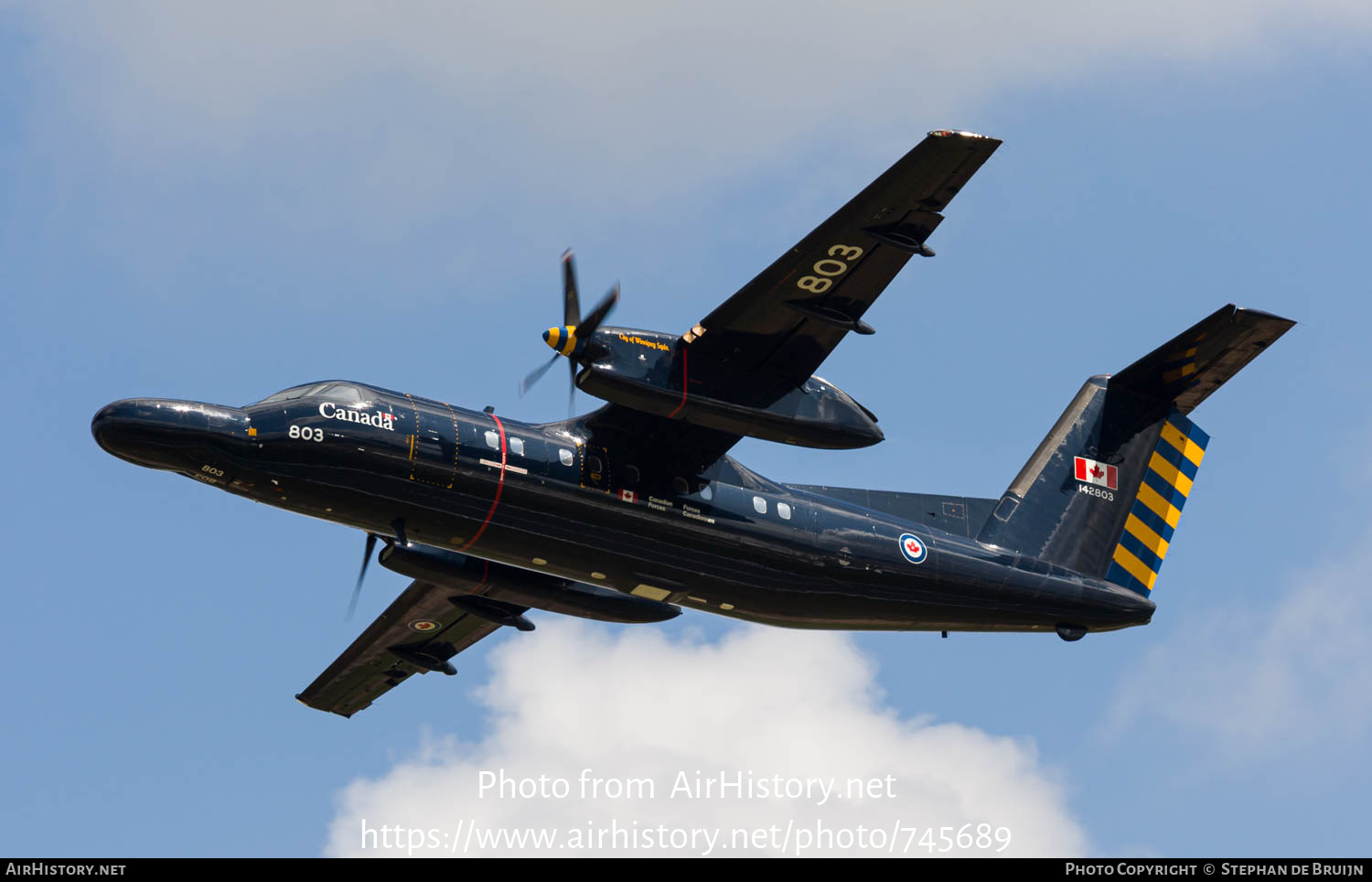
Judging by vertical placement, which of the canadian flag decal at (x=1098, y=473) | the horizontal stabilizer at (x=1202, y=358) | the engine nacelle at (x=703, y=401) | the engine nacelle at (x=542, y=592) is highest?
the horizontal stabilizer at (x=1202, y=358)

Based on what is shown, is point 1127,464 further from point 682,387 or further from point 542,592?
point 542,592

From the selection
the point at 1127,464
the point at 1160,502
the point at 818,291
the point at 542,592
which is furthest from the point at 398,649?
the point at 1160,502

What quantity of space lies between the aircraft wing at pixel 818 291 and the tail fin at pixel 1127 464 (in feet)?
18.3

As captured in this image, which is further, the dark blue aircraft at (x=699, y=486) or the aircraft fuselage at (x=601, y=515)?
the dark blue aircraft at (x=699, y=486)

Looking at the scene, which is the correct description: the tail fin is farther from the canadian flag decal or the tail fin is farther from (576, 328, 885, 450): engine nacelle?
(576, 328, 885, 450): engine nacelle

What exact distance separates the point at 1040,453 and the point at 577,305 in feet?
33.6

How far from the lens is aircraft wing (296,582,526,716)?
26484 millimetres

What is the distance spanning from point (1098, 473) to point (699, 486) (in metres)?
8.72

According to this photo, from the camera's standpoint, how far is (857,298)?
22.0 m

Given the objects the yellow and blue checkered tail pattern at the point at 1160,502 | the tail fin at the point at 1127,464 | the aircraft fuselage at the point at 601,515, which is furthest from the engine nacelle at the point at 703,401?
the yellow and blue checkered tail pattern at the point at 1160,502

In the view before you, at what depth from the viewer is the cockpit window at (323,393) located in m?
21.1

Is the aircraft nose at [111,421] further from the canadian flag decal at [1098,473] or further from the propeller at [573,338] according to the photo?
the canadian flag decal at [1098,473]
